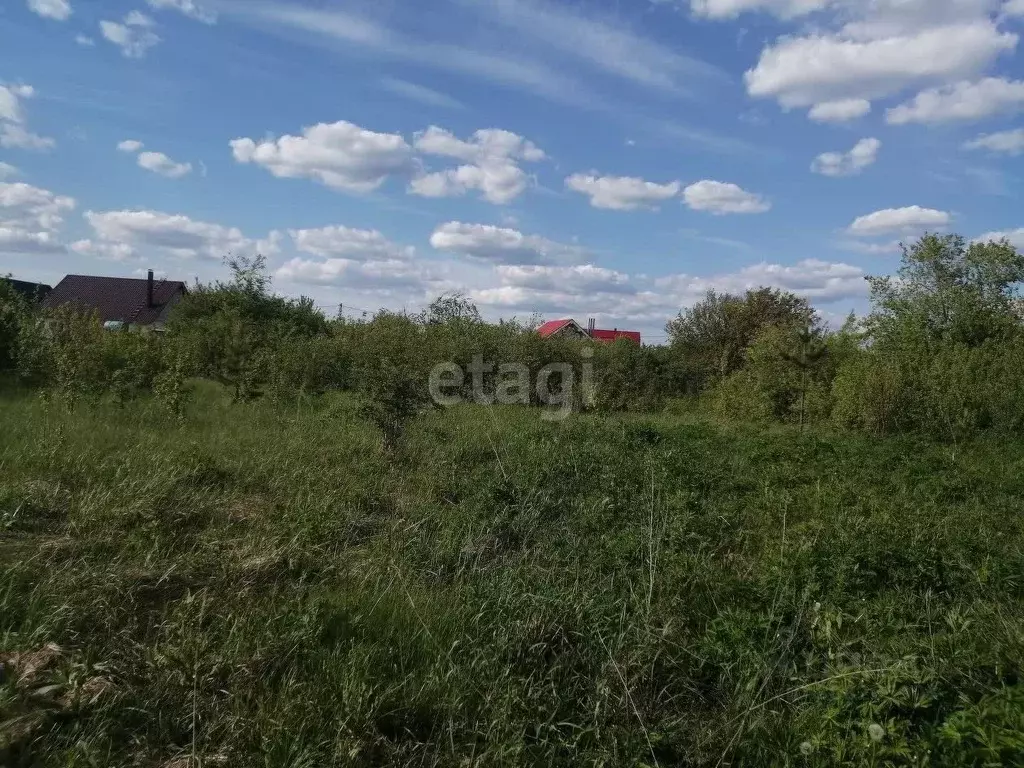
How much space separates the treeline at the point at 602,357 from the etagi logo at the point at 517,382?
8cm

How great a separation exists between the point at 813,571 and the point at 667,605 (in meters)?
1.00

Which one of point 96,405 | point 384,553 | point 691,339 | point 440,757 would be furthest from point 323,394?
point 691,339

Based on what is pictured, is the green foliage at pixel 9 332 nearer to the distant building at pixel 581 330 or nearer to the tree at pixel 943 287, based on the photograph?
the distant building at pixel 581 330

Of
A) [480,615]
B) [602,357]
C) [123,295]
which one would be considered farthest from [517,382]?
[123,295]

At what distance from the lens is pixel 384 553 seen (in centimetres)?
461

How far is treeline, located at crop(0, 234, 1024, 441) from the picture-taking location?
9.79 meters

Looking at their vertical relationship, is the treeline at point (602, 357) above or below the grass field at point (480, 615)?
above

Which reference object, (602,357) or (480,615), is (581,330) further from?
(480,615)

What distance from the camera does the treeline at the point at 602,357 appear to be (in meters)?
9.79

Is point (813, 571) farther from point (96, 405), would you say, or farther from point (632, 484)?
point (96, 405)

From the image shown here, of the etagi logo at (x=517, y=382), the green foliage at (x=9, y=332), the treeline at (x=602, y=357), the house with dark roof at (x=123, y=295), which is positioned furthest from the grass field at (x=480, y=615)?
the house with dark roof at (x=123, y=295)

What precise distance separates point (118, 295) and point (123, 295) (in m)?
0.23

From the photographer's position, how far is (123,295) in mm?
35625

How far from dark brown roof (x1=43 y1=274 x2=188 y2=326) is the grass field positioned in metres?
31.2
